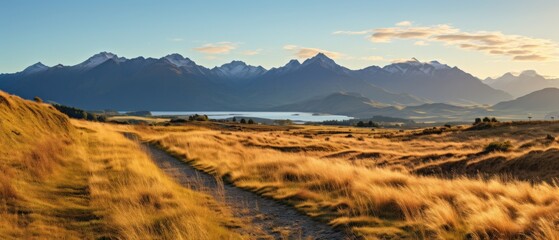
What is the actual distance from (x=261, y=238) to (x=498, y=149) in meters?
30.3

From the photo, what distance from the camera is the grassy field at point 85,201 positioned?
1066 cm

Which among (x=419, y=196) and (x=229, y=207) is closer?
(x=419, y=196)

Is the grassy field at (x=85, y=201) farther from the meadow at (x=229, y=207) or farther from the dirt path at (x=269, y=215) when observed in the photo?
the dirt path at (x=269, y=215)

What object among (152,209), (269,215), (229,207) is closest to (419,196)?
(269,215)

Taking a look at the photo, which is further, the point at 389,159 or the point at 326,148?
the point at 326,148

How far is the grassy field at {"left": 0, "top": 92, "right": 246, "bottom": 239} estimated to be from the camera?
10664mm

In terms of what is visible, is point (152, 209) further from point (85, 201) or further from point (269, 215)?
point (269, 215)

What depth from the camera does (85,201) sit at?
1398cm

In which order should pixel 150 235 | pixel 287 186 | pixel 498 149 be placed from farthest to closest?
pixel 498 149
pixel 287 186
pixel 150 235

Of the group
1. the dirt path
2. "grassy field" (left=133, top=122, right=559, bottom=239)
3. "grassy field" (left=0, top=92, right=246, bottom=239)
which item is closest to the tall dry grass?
"grassy field" (left=0, top=92, right=246, bottom=239)

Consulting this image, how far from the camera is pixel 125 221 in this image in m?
11.2

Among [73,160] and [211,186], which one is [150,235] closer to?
[211,186]

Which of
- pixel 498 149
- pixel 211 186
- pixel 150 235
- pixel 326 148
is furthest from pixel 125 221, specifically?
pixel 326 148

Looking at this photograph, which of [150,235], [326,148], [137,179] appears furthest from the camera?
[326,148]
